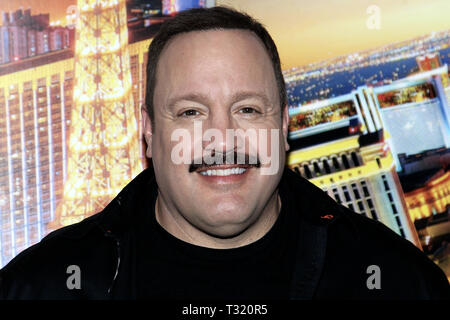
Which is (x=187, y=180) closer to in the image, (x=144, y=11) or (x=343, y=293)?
(x=343, y=293)

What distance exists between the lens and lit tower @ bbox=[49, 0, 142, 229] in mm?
2627

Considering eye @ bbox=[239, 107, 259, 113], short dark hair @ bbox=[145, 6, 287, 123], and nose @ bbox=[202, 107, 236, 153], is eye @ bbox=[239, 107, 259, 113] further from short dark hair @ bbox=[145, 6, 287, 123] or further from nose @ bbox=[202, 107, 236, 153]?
short dark hair @ bbox=[145, 6, 287, 123]

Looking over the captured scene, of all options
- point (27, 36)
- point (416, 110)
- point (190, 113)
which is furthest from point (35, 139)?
point (416, 110)

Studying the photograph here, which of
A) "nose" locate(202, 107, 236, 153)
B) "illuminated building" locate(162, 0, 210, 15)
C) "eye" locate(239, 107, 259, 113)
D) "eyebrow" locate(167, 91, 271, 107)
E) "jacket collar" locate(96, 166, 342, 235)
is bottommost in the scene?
"jacket collar" locate(96, 166, 342, 235)

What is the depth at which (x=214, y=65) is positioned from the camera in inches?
69.9

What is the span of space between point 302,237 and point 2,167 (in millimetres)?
1639

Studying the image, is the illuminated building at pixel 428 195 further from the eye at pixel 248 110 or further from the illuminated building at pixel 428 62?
the eye at pixel 248 110

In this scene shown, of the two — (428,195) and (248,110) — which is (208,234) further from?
(428,195)

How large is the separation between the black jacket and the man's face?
0.77ft

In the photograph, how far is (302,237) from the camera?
1916 millimetres

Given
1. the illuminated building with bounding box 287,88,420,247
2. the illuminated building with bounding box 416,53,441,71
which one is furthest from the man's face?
the illuminated building with bounding box 416,53,441,71

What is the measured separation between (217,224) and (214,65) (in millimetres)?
551
